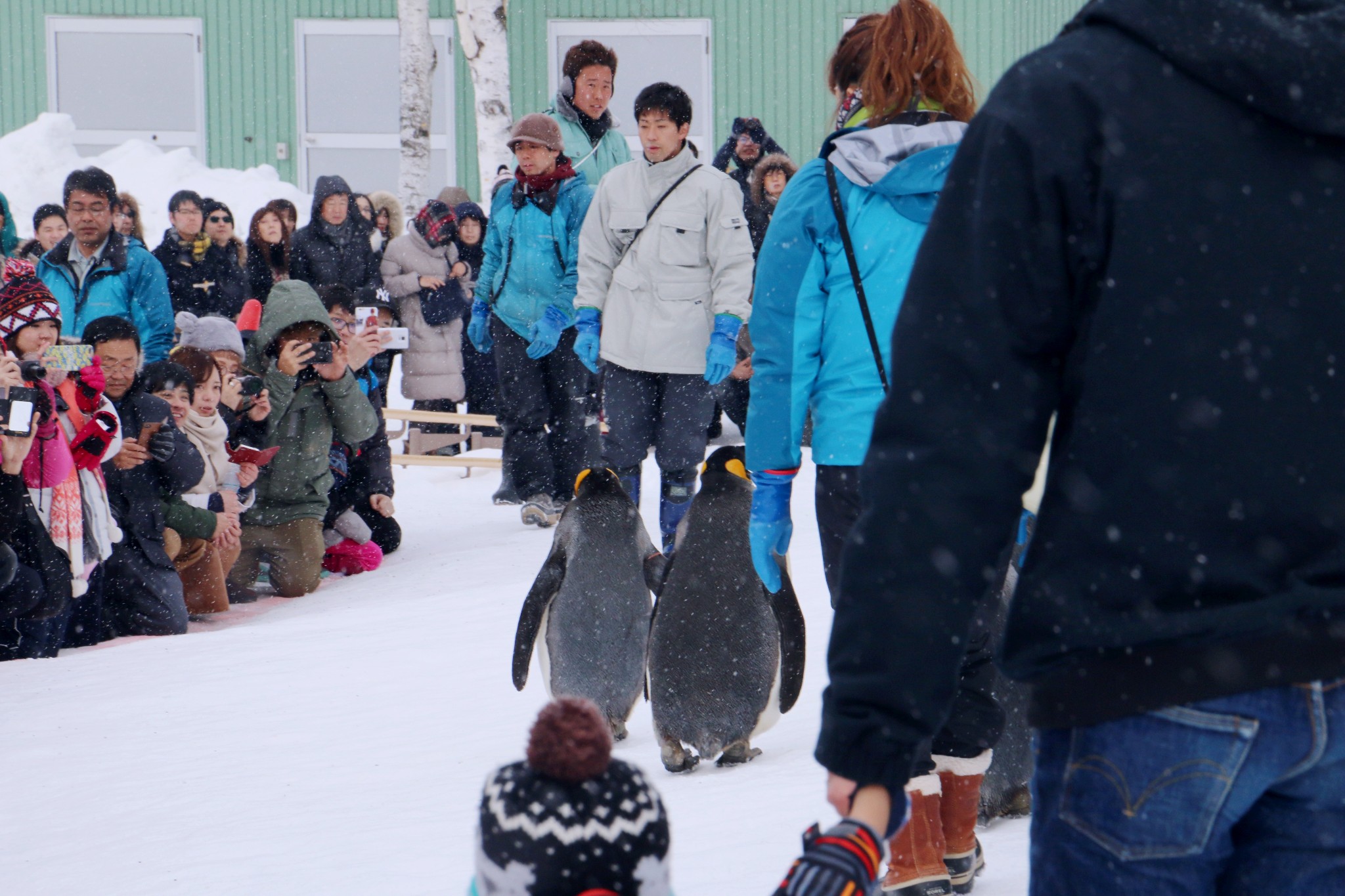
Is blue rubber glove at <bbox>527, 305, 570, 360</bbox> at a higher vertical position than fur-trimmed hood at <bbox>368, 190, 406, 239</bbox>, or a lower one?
lower

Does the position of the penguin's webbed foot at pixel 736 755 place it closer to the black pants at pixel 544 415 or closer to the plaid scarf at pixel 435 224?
the black pants at pixel 544 415

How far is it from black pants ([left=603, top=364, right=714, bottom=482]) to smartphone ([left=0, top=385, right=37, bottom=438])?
6.65 ft

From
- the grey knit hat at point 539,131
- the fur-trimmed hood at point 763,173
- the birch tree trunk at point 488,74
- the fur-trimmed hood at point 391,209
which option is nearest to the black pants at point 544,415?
the grey knit hat at point 539,131

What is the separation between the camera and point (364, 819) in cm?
331

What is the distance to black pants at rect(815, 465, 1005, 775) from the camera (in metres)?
2.58

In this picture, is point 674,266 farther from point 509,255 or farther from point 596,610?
point 596,610

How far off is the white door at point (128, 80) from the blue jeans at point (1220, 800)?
15345mm

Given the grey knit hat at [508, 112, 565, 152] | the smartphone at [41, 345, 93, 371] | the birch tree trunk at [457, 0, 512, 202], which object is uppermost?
the birch tree trunk at [457, 0, 512, 202]

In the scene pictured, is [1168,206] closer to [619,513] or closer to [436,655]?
[619,513]

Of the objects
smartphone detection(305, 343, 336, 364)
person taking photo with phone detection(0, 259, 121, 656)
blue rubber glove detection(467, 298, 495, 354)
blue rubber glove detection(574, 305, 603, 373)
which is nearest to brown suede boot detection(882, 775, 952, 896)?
blue rubber glove detection(574, 305, 603, 373)

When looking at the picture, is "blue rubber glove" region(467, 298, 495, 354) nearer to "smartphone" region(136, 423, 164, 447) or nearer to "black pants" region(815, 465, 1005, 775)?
"smartphone" region(136, 423, 164, 447)

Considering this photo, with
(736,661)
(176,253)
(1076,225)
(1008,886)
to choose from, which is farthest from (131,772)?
(176,253)

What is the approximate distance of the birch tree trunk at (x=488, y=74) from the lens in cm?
1323

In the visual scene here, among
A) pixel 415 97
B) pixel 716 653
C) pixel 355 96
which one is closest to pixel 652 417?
pixel 716 653
